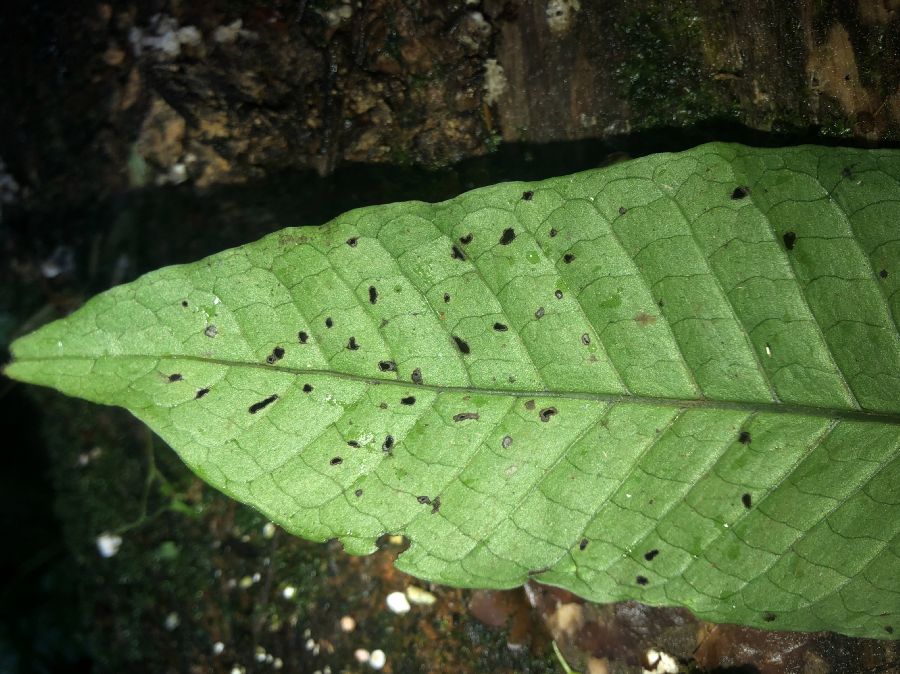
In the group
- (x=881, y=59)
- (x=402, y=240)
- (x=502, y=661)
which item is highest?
(x=881, y=59)

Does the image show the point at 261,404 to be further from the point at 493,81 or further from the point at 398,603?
the point at 398,603

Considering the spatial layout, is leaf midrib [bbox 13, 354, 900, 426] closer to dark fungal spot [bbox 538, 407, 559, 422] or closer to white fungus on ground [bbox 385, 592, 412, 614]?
dark fungal spot [bbox 538, 407, 559, 422]

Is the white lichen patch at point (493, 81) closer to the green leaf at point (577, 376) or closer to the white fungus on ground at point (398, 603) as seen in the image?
the green leaf at point (577, 376)

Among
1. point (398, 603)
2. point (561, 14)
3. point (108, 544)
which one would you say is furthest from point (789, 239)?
point (108, 544)

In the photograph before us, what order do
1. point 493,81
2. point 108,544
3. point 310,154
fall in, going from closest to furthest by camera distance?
point 493,81
point 310,154
point 108,544

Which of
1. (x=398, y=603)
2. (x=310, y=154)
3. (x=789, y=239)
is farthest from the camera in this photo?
(x=398, y=603)

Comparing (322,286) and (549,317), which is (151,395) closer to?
(322,286)

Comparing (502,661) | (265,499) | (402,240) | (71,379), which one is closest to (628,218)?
(402,240)
